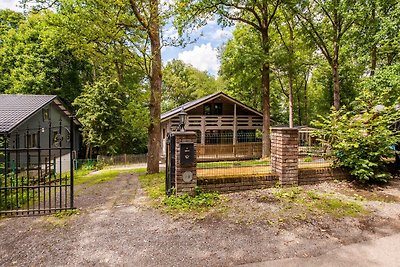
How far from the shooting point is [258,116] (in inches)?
763

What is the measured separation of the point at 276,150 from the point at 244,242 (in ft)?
10.4

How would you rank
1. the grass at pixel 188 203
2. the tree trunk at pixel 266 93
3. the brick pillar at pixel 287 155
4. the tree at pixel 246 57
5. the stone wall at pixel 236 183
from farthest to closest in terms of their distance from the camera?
the tree trunk at pixel 266 93 < the tree at pixel 246 57 < the brick pillar at pixel 287 155 < the stone wall at pixel 236 183 < the grass at pixel 188 203

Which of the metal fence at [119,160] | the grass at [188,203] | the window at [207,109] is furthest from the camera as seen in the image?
the window at [207,109]

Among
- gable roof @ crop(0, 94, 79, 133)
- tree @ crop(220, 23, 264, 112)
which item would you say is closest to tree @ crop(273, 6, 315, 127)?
tree @ crop(220, 23, 264, 112)

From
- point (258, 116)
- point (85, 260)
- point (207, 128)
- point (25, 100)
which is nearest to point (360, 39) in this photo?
point (258, 116)

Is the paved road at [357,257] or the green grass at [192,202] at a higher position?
the green grass at [192,202]

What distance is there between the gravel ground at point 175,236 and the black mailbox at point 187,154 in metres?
1.24

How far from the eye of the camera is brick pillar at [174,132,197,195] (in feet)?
18.4

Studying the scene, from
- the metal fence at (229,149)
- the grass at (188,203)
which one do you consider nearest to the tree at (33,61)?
the metal fence at (229,149)

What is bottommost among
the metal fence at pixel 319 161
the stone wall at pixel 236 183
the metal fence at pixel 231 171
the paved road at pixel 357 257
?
the paved road at pixel 357 257

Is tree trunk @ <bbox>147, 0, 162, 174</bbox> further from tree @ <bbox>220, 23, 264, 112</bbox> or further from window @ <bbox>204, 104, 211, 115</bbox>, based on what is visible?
window @ <bbox>204, 104, 211, 115</bbox>

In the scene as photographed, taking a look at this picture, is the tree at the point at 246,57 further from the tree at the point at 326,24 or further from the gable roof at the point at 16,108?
the gable roof at the point at 16,108

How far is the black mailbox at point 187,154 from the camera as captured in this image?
A: 557 centimetres

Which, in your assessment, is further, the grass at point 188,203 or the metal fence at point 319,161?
the metal fence at point 319,161
